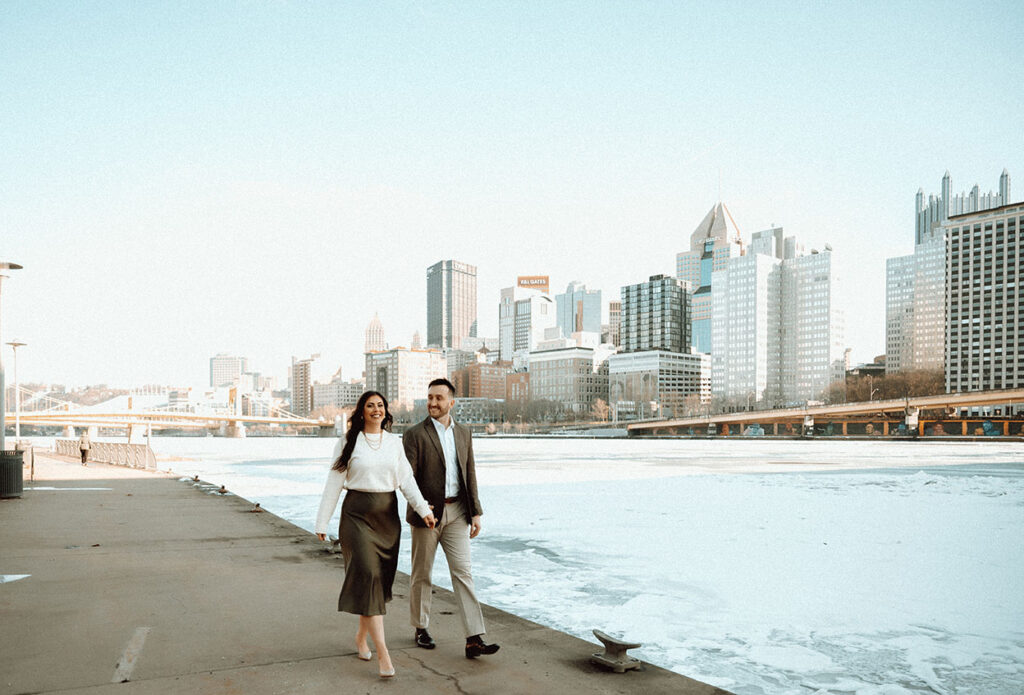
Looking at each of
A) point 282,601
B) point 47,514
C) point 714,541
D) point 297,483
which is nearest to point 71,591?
point 282,601

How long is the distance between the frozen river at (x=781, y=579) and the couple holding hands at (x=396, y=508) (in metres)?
1.67

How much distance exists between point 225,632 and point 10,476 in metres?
14.6

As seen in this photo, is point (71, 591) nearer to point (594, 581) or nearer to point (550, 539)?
point (594, 581)

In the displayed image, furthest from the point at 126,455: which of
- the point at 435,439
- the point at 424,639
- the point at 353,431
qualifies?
the point at 353,431

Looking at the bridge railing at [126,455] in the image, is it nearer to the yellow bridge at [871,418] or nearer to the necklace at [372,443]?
the necklace at [372,443]

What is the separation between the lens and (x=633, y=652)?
6.23 meters

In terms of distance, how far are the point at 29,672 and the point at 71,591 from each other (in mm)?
2920

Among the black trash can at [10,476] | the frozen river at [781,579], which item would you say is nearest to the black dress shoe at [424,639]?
the frozen river at [781,579]

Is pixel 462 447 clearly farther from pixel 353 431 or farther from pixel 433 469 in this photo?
pixel 353 431

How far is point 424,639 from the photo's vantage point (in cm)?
587

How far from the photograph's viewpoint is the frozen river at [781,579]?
620 centimetres

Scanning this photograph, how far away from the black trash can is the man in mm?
15708

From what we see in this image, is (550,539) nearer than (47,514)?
Yes

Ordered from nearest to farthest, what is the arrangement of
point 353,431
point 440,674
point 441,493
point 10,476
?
point 440,674, point 353,431, point 441,493, point 10,476
